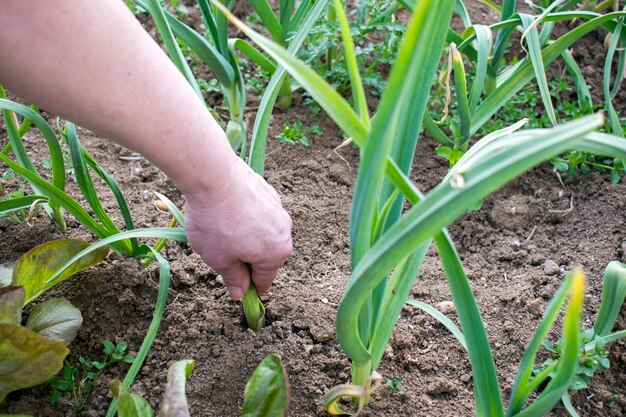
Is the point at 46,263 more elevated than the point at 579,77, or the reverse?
the point at 579,77

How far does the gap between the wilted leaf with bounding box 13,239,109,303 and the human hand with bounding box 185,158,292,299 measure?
0.92 ft

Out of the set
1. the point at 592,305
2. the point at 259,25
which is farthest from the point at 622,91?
the point at 259,25

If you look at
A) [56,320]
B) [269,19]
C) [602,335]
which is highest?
[269,19]

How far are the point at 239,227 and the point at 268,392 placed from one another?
10.1 inches

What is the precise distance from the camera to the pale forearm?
82cm

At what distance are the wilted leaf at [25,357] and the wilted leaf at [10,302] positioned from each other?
0.23 ft

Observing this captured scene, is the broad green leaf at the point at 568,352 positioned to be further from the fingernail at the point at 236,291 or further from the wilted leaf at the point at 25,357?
the wilted leaf at the point at 25,357

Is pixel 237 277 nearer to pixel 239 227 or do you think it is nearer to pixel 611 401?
pixel 239 227

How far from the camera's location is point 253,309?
1.28 metres

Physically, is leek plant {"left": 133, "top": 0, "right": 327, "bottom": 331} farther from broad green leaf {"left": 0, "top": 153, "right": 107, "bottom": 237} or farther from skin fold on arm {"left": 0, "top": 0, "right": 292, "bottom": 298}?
broad green leaf {"left": 0, "top": 153, "right": 107, "bottom": 237}

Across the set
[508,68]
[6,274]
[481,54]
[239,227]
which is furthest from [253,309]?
[508,68]

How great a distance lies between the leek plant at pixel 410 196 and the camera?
0.67 metres

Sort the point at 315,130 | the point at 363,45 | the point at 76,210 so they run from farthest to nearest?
the point at 363,45 < the point at 315,130 < the point at 76,210

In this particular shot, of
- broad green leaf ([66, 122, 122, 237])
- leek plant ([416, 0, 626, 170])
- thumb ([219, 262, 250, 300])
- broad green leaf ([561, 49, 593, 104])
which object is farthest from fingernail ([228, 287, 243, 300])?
broad green leaf ([561, 49, 593, 104])
